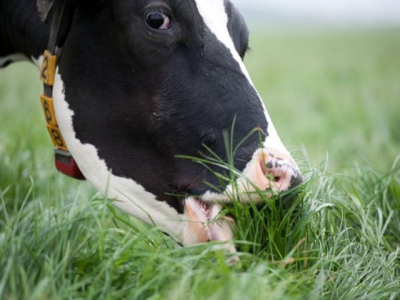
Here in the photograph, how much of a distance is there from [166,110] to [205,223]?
520mm

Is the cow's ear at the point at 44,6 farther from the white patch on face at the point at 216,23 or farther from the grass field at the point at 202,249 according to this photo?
the grass field at the point at 202,249

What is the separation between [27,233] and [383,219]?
2006 millimetres

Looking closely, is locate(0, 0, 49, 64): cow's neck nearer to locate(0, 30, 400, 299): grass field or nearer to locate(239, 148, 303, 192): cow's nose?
locate(0, 30, 400, 299): grass field

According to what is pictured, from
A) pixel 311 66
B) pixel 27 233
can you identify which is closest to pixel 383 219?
pixel 27 233

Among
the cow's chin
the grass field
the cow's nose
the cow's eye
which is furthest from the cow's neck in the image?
the cow's nose

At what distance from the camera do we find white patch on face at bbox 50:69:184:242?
8.78ft

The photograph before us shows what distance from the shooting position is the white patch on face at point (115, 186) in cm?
268

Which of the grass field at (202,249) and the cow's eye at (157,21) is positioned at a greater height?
the cow's eye at (157,21)

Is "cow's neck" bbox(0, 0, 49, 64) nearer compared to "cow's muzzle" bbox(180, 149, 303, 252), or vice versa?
"cow's muzzle" bbox(180, 149, 303, 252)

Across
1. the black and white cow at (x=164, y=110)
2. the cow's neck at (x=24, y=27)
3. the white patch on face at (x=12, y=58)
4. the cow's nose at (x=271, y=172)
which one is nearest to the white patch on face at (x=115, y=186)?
the black and white cow at (x=164, y=110)

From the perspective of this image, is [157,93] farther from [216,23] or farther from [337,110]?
[337,110]

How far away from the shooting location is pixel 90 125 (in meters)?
2.82

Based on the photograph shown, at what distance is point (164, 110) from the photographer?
2.64m

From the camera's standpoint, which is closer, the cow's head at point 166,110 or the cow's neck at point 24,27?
the cow's head at point 166,110
